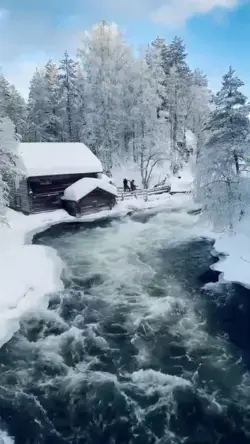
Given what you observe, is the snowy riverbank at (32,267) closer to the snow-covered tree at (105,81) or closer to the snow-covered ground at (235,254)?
the snow-covered ground at (235,254)

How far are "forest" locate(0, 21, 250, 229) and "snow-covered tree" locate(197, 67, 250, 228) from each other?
0.05 meters

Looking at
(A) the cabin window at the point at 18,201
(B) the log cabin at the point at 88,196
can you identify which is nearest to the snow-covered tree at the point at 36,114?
(A) the cabin window at the point at 18,201

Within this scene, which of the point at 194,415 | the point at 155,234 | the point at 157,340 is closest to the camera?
the point at 194,415

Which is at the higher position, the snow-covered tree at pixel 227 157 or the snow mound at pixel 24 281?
the snow-covered tree at pixel 227 157

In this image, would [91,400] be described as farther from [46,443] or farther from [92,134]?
[92,134]

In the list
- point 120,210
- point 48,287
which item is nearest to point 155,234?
point 120,210

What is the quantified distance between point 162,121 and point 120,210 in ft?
36.5

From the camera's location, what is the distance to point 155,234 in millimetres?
20906

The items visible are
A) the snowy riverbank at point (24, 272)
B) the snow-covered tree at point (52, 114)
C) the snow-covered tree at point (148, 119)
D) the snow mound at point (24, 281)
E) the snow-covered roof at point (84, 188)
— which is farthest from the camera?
the snow-covered tree at point (52, 114)

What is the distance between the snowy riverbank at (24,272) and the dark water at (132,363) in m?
0.44

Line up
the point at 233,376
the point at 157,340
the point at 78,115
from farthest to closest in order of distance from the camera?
the point at 78,115, the point at 157,340, the point at 233,376

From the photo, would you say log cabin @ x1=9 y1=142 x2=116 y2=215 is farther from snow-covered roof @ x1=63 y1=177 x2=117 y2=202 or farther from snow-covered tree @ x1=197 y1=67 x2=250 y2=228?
snow-covered tree @ x1=197 y1=67 x2=250 y2=228

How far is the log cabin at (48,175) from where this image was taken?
2561 centimetres

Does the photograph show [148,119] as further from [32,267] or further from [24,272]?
[24,272]
